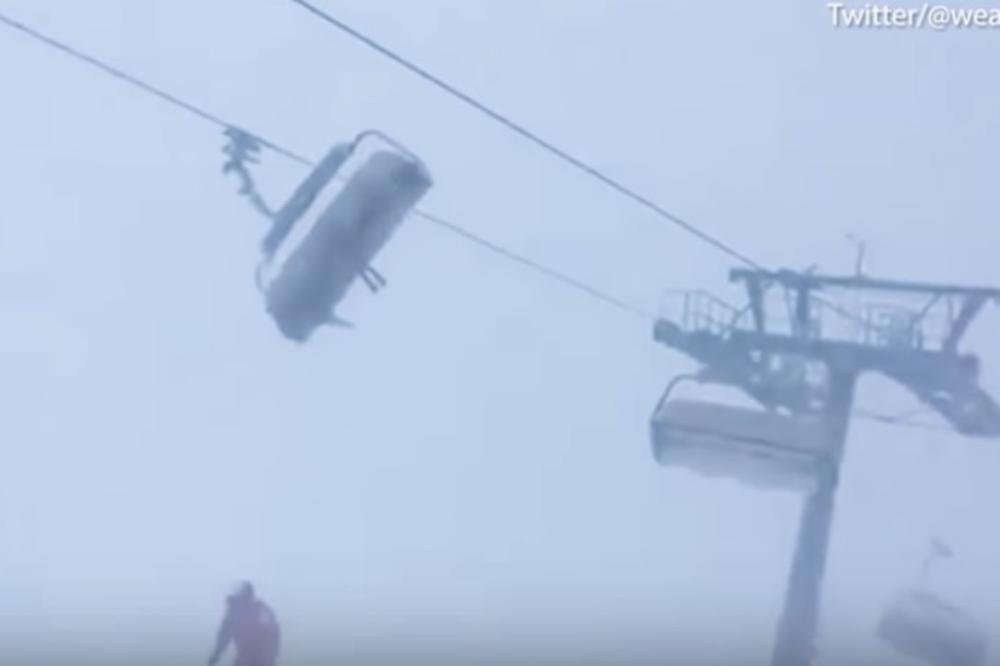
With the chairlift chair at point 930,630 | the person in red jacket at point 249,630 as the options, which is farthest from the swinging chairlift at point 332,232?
the chairlift chair at point 930,630

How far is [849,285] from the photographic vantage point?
1117mm

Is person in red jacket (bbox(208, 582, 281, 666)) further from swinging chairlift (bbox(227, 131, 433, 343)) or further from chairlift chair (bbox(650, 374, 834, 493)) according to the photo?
chairlift chair (bbox(650, 374, 834, 493))

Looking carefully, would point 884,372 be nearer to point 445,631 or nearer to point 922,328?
point 922,328

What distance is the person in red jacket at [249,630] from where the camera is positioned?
107cm

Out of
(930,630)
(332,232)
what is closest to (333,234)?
(332,232)

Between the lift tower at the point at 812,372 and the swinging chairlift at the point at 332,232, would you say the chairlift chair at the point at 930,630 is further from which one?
the swinging chairlift at the point at 332,232

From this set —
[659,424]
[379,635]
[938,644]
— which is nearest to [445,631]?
[379,635]

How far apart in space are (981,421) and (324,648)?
0.48 metres

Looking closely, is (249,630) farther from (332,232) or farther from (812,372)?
(812,372)

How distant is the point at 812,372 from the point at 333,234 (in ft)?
1.20

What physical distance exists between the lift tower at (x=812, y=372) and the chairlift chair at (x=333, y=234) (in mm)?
207

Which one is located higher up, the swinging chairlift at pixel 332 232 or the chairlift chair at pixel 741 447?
the swinging chairlift at pixel 332 232

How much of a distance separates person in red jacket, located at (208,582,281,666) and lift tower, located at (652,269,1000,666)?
29 centimetres

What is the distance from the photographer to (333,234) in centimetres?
106
